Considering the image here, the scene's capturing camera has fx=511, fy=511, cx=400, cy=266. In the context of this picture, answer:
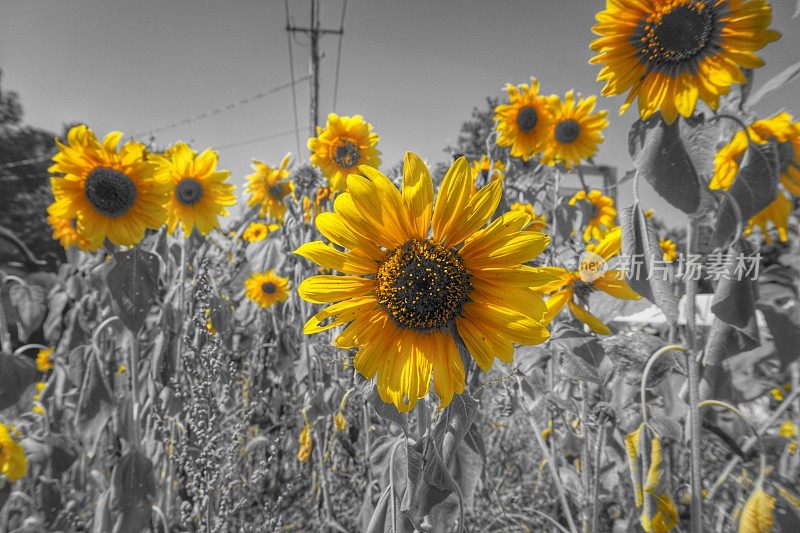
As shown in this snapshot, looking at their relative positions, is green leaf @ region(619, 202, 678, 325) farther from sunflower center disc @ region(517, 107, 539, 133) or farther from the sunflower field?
sunflower center disc @ region(517, 107, 539, 133)

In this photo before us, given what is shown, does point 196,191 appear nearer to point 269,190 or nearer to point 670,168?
point 269,190

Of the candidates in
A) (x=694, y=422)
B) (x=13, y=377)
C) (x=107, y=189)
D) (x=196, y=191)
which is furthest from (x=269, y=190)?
(x=694, y=422)

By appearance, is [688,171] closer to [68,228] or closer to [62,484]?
[68,228]

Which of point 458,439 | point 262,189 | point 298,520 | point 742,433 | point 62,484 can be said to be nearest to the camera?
point 458,439

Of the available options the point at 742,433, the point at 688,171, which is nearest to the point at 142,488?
the point at 688,171

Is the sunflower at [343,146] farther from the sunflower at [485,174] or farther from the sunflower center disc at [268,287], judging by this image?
the sunflower center disc at [268,287]

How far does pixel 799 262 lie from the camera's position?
1228 mm

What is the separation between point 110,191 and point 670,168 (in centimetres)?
128

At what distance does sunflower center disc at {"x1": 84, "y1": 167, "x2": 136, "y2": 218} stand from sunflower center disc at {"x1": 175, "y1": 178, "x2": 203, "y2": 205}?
0.29 metres

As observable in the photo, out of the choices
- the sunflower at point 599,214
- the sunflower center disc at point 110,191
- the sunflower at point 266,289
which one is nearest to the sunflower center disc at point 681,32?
the sunflower center disc at point 110,191

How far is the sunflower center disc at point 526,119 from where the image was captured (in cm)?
220

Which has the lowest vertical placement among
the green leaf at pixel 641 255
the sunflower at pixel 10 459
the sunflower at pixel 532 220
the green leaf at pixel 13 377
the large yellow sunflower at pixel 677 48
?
the sunflower at pixel 10 459

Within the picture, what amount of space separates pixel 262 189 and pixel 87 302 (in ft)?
3.10

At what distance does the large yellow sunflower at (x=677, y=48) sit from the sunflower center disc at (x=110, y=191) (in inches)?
45.0
